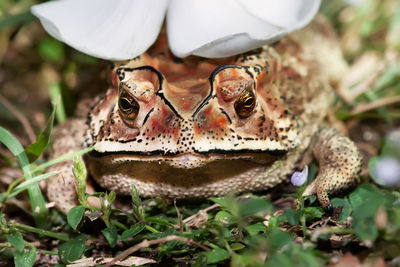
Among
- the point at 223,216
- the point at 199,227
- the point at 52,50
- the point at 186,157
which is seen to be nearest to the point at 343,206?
the point at 223,216

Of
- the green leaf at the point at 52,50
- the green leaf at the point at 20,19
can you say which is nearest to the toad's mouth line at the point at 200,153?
the green leaf at the point at 20,19

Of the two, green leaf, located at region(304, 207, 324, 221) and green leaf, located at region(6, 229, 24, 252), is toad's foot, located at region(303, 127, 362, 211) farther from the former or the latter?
green leaf, located at region(6, 229, 24, 252)

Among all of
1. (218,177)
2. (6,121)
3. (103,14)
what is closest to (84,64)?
(6,121)

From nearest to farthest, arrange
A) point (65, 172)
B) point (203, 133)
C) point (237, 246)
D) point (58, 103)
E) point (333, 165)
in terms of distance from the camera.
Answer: point (237, 246)
point (203, 133)
point (333, 165)
point (65, 172)
point (58, 103)

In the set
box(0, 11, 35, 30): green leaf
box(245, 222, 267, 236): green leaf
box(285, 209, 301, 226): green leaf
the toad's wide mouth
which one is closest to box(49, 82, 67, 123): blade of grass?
box(0, 11, 35, 30): green leaf

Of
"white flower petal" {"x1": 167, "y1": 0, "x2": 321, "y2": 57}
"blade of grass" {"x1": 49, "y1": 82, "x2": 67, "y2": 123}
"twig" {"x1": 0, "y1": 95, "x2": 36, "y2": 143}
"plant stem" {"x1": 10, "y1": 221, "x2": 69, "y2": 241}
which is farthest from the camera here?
"blade of grass" {"x1": 49, "y1": 82, "x2": 67, "y2": 123}

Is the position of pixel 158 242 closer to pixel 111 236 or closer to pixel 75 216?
pixel 111 236

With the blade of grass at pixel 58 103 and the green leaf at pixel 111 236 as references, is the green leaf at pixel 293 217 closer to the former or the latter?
the green leaf at pixel 111 236
